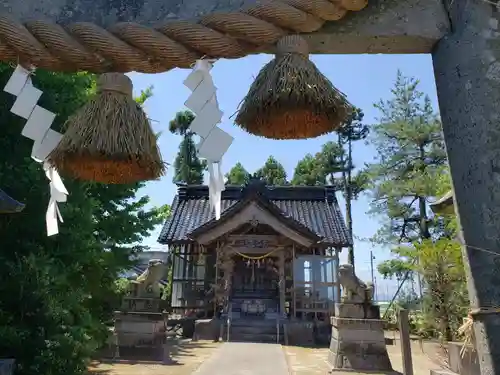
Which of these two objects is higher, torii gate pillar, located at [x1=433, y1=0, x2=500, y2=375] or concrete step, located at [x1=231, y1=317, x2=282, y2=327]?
torii gate pillar, located at [x1=433, y1=0, x2=500, y2=375]

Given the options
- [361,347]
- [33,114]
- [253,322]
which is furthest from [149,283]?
[33,114]

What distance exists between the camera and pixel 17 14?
1.63 m

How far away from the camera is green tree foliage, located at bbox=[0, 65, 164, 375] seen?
4.88m

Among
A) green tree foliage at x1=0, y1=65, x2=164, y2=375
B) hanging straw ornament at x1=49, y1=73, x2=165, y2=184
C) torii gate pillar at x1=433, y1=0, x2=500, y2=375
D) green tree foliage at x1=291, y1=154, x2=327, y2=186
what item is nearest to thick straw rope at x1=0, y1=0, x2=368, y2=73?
hanging straw ornament at x1=49, y1=73, x2=165, y2=184

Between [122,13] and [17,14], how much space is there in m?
0.39

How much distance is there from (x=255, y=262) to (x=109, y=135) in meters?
14.3

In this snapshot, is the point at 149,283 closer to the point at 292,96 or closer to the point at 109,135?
the point at 109,135

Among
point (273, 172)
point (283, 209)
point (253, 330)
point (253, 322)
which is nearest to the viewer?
point (253, 330)

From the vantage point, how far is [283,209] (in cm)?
1788

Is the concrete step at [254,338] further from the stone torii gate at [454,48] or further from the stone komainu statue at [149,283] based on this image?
the stone torii gate at [454,48]

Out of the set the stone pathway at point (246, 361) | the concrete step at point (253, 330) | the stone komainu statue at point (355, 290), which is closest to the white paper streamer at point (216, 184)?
the stone pathway at point (246, 361)

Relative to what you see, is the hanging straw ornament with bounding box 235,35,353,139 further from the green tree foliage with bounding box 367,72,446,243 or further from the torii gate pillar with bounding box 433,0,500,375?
the green tree foliage with bounding box 367,72,446,243

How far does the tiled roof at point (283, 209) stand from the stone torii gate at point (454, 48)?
42.3 ft

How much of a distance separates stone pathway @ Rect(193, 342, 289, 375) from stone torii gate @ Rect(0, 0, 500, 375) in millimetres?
6854
